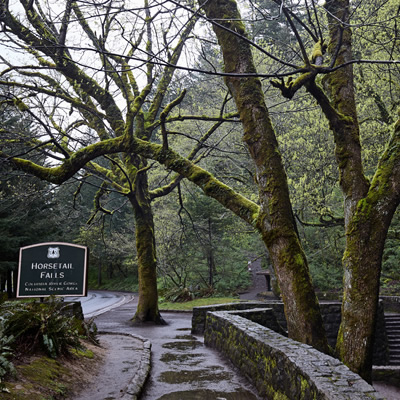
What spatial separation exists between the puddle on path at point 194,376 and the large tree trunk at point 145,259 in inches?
270

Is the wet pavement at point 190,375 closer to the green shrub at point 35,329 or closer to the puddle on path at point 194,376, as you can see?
the puddle on path at point 194,376

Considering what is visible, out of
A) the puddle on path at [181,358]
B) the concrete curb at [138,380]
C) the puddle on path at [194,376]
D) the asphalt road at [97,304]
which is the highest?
the concrete curb at [138,380]

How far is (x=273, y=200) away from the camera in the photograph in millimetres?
6777

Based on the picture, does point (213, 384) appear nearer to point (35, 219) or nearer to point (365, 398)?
point (365, 398)

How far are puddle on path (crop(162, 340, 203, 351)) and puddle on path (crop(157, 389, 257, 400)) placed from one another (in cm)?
362

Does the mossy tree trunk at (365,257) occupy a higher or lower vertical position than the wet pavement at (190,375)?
higher

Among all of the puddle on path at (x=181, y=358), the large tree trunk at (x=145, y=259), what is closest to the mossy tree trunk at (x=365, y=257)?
the puddle on path at (x=181, y=358)

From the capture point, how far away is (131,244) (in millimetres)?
28141

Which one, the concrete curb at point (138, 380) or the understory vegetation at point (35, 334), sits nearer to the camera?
the concrete curb at point (138, 380)

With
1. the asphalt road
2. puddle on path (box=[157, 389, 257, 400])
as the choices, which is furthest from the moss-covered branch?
the asphalt road

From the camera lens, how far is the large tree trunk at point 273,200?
6281mm

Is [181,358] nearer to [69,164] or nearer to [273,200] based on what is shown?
[273,200]

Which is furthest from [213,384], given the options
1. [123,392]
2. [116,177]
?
[116,177]

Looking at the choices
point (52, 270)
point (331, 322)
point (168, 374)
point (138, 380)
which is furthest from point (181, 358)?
point (331, 322)
